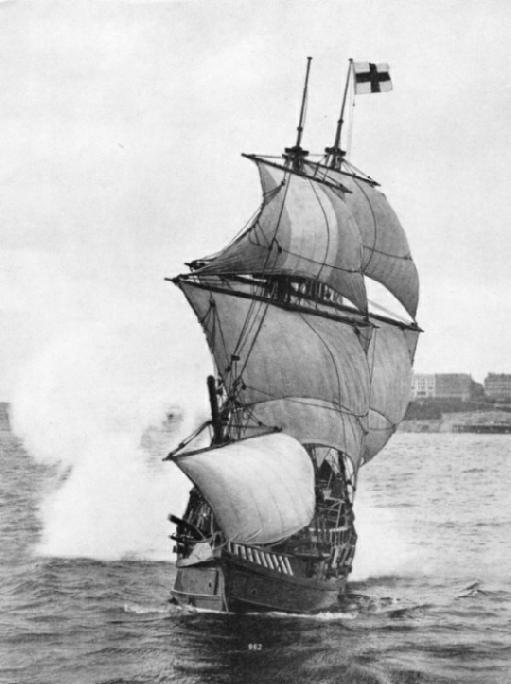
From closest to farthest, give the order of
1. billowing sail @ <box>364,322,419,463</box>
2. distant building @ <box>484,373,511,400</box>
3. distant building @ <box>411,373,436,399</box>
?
distant building @ <box>484,373,511,400</box> → distant building @ <box>411,373,436,399</box> → billowing sail @ <box>364,322,419,463</box>

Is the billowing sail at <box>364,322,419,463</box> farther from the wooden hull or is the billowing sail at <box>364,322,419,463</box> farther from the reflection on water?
the wooden hull

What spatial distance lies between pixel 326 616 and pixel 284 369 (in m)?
4.98

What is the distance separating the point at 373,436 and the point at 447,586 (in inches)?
174

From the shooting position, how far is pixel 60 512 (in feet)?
82.9

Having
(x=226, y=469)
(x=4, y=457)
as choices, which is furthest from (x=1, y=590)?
(x=4, y=457)

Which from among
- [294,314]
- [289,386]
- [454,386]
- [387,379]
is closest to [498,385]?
[454,386]

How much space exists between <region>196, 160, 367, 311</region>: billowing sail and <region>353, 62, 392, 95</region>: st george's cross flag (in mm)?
3104

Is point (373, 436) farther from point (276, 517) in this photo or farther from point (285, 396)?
point (276, 517)

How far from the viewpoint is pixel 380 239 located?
77.1 feet

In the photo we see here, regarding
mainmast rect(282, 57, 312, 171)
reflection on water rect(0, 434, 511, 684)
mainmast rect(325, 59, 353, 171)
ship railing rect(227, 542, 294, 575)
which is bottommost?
reflection on water rect(0, 434, 511, 684)

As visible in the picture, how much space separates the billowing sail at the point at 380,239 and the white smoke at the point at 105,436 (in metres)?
5.22

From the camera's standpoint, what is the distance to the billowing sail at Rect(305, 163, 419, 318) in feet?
72.9

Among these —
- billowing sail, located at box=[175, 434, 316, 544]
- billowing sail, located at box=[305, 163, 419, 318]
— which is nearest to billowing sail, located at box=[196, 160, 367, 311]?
billowing sail, located at box=[305, 163, 419, 318]

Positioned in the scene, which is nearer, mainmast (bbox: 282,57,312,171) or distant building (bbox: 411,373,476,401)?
mainmast (bbox: 282,57,312,171)
